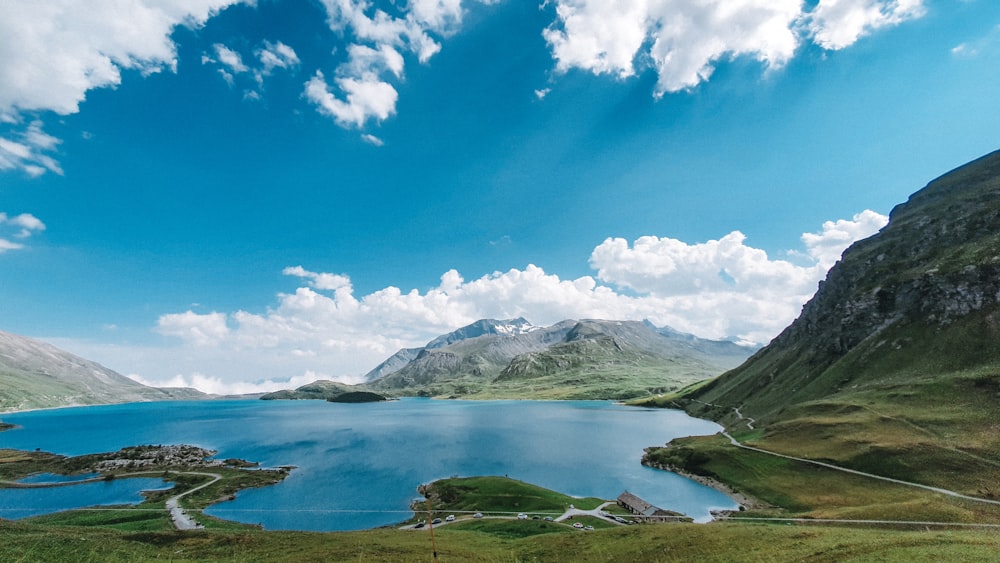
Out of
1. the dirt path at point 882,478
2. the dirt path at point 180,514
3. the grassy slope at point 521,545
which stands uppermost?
the grassy slope at point 521,545

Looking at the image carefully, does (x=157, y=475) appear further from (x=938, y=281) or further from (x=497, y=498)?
(x=938, y=281)

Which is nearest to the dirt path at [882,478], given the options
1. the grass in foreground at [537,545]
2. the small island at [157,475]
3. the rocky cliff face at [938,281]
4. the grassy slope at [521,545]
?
the grassy slope at [521,545]

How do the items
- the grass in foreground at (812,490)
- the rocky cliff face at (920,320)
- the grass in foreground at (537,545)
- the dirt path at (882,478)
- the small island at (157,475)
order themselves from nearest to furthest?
the grass in foreground at (537,545) → the grass in foreground at (812,490) → the dirt path at (882,478) → the small island at (157,475) → the rocky cliff face at (920,320)

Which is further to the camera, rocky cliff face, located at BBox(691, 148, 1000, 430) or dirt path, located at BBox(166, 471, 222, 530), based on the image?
rocky cliff face, located at BBox(691, 148, 1000, 430)

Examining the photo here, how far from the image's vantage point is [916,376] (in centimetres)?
13175

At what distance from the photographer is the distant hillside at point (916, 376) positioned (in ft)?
303

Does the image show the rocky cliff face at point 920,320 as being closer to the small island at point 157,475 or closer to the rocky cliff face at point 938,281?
the rocky cliff face at point 938,281

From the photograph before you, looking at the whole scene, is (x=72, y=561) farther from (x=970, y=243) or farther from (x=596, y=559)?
(x=970, y=243)

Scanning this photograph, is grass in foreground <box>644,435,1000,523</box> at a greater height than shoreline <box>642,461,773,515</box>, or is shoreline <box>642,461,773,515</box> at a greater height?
grass in foreground <box>644,435,1000,523</box>

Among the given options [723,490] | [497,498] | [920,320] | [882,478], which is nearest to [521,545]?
[497,498]

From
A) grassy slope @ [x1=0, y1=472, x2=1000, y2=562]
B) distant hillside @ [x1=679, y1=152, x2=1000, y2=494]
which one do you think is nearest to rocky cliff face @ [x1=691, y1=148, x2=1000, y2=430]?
distant hillside @ [x1=679, y1=152, x2=1000, y2=494]

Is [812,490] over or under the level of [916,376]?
under

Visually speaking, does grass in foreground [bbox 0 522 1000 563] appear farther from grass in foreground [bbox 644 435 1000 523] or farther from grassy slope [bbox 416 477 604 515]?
grassy slope [bbox 416 477 604 515]

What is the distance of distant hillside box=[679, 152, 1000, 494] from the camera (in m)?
92.4
